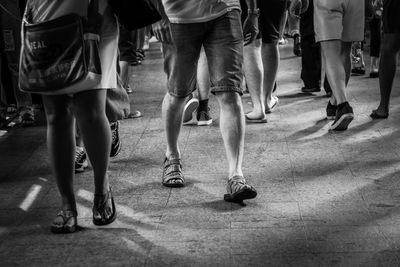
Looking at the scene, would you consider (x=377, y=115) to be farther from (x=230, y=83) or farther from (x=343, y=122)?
(x=230, y=83)

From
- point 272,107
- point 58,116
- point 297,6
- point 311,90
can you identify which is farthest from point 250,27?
point 311,90

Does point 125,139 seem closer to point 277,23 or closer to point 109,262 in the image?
point 277,23

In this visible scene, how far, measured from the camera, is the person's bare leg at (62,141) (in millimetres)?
4246

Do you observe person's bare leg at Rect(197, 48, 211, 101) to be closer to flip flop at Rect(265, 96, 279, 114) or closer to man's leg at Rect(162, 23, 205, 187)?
flip flop at Rect(265, 96, 279, 114)

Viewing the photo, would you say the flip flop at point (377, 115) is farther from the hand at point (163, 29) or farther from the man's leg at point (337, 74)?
the hand at point (163, 29)

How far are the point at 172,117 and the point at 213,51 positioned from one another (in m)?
0.64

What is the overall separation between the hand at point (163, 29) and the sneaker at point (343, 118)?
245 centimetres

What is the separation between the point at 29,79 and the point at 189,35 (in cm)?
120

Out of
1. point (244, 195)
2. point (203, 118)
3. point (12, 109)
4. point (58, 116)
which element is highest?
point (58, 116)

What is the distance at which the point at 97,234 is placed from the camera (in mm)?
4258

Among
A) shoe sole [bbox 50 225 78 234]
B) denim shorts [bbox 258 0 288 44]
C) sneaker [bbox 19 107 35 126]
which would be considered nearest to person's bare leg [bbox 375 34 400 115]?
denim shorts [bbox 258 0 288 44]

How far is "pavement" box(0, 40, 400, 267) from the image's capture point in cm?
392

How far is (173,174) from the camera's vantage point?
5.25m

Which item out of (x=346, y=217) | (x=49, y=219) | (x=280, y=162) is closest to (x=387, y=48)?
(x=280, y=162)
